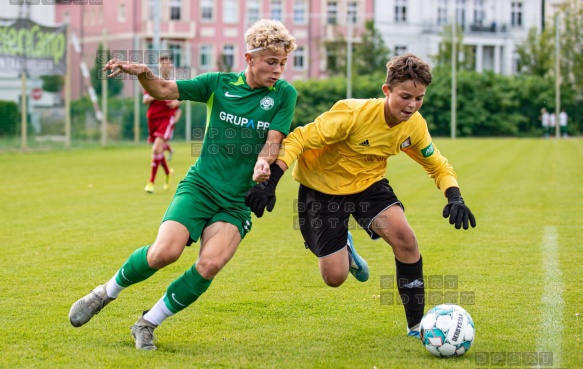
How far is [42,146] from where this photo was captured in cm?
2945

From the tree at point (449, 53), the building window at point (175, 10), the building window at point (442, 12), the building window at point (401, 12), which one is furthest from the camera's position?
the building window at point (442, 12)

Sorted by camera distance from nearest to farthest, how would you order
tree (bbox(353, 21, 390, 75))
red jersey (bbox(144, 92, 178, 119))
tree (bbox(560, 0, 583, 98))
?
red jersey (bbox(144, 92, 178, 119))
tree (bbox(560, 0, 583, 98))
tree (bbox(353, 21, 390, 75))

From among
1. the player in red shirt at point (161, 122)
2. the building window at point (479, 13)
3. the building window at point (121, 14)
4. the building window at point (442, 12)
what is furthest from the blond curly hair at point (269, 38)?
the building window at point (479, 13)

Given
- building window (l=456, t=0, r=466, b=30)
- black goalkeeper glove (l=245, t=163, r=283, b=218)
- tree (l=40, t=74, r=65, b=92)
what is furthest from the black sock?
building window (l=456, t=0, r=466, b=30)

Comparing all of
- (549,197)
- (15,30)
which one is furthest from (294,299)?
(15,30)

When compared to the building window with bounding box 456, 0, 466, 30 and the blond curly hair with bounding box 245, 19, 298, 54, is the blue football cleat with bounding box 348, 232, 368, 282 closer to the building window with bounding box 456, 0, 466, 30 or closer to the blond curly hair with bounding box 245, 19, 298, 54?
the blond curly hair with bounding box 245, 19, 298, 54

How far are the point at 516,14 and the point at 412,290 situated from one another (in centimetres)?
5919

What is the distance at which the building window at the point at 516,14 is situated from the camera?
61656 mm

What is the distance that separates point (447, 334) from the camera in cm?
532

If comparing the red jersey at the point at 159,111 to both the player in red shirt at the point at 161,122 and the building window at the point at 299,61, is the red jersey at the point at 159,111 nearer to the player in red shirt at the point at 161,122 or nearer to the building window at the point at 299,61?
the player in red shirt at the point at 161,122

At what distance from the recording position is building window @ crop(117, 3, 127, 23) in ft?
174

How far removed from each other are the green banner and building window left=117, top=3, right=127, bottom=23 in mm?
26018

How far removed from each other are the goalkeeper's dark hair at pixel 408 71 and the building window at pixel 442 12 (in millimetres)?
55915

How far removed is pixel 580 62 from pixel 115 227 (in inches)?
1719
